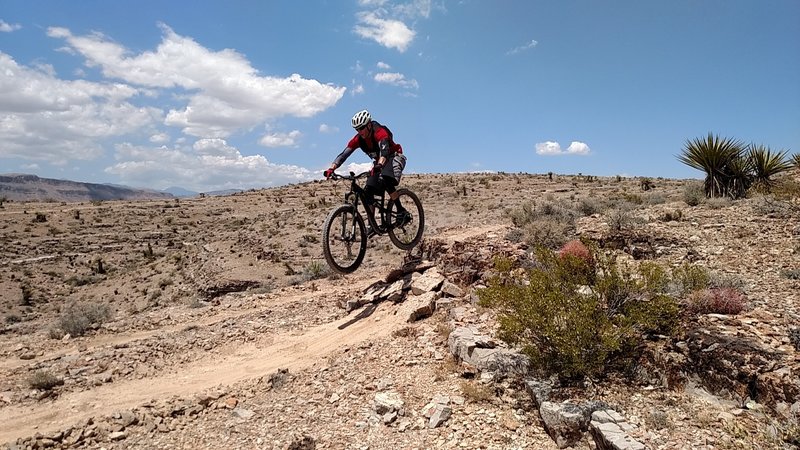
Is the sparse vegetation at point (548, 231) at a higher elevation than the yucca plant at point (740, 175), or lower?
lower

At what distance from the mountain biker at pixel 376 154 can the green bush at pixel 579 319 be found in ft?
→ 11.7

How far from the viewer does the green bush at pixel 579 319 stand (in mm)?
4883

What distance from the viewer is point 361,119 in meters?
8.49

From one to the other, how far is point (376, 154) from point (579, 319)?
5.04m

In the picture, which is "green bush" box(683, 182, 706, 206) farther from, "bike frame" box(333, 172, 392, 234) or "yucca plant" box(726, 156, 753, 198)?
"bike frame" box(333, 172, 392, 234)

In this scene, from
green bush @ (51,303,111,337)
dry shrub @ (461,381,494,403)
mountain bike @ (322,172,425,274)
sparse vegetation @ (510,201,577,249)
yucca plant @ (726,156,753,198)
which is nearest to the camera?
dry shrub @ (461,381,494,403)

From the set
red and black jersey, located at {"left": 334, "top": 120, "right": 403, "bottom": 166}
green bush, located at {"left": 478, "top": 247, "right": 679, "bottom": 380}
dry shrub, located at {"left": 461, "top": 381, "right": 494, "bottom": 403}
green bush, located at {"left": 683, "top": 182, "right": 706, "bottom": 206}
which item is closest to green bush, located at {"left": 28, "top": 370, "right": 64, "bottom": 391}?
red and black jersey, located at {"left": 334, "top": 120, "right": 403, "bottom": 166}

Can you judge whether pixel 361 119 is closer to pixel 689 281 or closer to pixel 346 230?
pixel 346 230

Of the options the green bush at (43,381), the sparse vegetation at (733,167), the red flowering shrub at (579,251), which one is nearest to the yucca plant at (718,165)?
the sparse vegetation at (733,167)

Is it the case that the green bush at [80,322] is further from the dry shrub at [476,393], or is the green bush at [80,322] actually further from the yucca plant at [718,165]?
the yucca plant at [718,165]

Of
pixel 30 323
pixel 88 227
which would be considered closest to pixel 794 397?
pixel 30 323

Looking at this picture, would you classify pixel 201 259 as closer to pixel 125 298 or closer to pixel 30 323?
pixel 125 298

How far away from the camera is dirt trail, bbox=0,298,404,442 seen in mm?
6195

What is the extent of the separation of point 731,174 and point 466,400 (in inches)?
568
